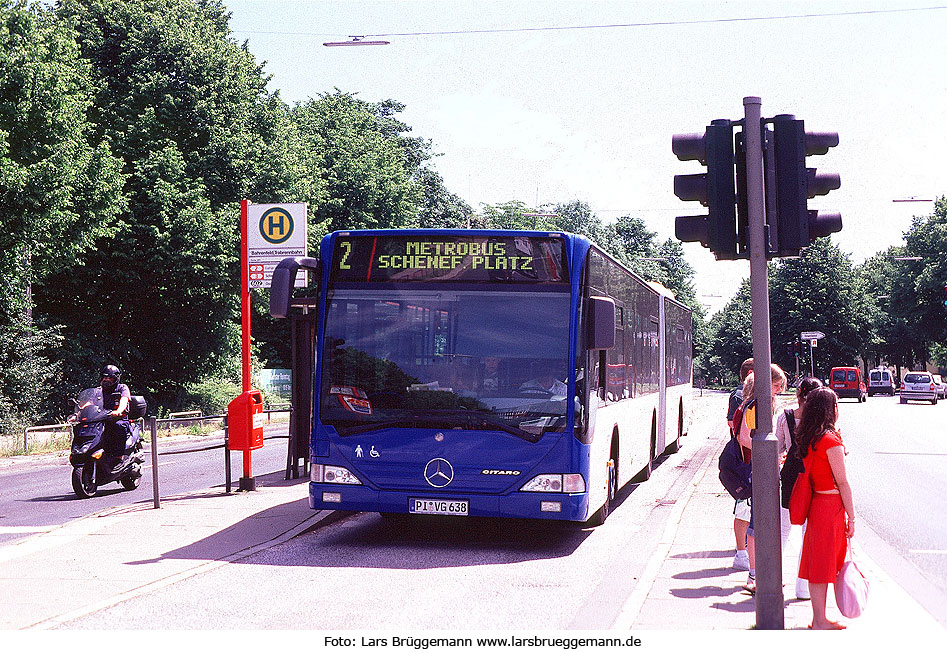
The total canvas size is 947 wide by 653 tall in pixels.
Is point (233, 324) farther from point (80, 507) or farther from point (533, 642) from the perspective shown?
point (533, 642)

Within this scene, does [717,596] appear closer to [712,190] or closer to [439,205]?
[712,190]

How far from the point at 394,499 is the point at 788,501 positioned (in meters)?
4.22

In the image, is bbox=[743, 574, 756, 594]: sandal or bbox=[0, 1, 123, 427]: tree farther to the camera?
bbox=[0, 1, 123, 427]: tree

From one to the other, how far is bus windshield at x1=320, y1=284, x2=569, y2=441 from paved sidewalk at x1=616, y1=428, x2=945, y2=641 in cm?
172

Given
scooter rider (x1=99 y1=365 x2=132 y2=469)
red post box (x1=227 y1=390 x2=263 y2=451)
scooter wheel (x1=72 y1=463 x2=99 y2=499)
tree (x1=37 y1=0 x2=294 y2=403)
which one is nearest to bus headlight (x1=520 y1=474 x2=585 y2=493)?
red post box (x1=227 y1=390 x2=263 y2=451)

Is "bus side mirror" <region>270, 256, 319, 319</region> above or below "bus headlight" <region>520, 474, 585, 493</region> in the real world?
above

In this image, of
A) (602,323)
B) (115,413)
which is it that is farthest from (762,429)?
(115,413)

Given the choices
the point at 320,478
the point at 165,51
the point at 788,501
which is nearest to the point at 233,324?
the point at 165,51

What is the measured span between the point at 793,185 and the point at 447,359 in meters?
4.12

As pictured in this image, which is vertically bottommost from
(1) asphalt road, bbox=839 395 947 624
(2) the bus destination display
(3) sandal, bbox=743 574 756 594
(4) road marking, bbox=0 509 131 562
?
(1) asphalt road, bbox=839 395 947 624

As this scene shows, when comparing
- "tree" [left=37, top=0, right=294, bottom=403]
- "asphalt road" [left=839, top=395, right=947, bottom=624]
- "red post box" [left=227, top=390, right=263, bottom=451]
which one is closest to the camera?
"asphalt road" [left=839, top=395, right=947, bottom=624]

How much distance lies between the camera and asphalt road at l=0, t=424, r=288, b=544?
12.4m

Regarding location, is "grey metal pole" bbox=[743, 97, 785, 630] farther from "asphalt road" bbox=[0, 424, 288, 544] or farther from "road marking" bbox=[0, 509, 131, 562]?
"asphalt road" bbox=[0, 424, 288, 544]

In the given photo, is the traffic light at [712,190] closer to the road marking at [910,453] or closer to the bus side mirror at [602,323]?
the bus side mirror at [602,323]
